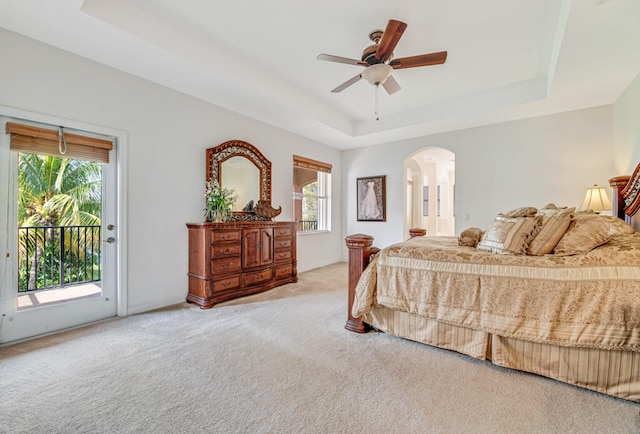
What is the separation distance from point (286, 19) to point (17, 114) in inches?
97.1

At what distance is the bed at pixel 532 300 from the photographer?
166cm

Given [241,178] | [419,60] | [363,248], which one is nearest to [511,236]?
[363,248]

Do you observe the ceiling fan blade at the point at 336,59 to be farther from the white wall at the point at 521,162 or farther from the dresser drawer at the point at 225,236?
A: the white wall at the point at 521,162

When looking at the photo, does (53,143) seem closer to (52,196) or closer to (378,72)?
(52,196)

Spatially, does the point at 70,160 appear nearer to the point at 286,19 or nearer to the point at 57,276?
the point at 57,276

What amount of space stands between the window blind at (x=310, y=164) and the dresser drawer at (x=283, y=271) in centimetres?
194

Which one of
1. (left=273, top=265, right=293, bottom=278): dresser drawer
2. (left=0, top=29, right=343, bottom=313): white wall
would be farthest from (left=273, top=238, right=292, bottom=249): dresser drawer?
(left=0, top=29, right=343, bottom=313): white wall

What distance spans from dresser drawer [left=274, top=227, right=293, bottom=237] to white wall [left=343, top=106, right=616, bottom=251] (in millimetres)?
2390

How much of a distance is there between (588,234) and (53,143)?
4.51 metres

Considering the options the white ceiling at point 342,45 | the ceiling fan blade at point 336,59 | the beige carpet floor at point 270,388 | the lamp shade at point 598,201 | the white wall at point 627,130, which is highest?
the white ceiling at point 342,45

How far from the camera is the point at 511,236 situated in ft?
7.17

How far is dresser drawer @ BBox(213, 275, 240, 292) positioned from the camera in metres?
3.39

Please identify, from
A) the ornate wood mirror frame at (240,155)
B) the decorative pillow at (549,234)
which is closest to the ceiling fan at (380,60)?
the decorative pillow at (549,234)

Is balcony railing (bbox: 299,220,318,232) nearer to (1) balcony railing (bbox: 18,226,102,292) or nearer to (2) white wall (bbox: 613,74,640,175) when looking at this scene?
(1) balcony railing (bbox: 18,226,102,292)
